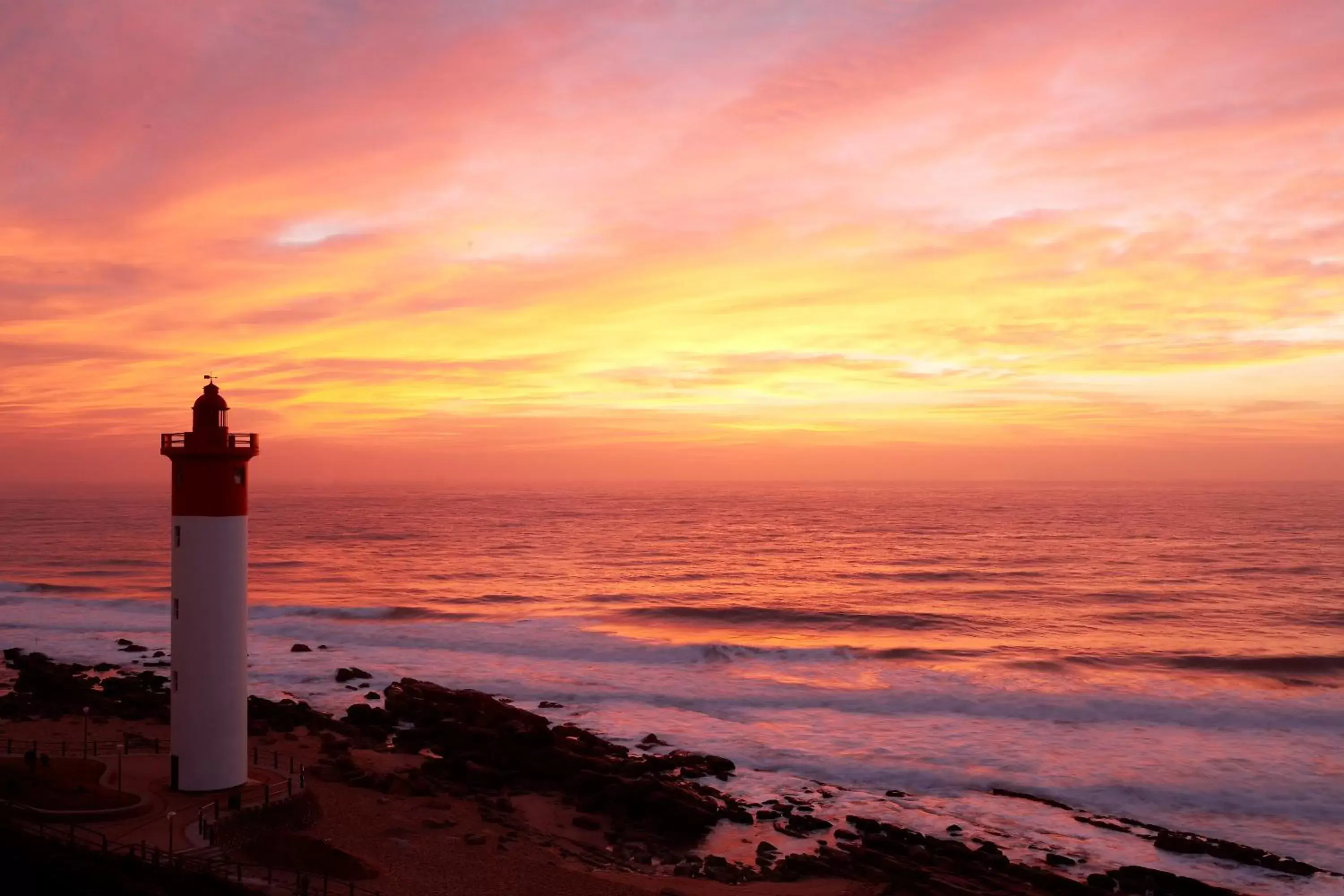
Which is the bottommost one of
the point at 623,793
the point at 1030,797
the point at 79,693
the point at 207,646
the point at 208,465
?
the point at 1030,797

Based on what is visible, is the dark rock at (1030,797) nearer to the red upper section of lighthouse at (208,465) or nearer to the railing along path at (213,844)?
A: the railing along path at (213,844)

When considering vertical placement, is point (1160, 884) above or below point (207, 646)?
below

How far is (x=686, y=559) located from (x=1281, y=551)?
42.1 metres

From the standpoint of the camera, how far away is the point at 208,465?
15031mm

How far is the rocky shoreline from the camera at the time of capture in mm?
16250

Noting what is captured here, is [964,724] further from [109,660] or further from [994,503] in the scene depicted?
[994,503]

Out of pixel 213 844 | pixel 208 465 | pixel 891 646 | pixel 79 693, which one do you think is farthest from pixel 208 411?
pixel 891 646

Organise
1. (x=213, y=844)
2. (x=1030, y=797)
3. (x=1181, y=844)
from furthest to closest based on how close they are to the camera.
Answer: (x=1030, y=797) → (x=1181, y=844) → (x=213, y=844)

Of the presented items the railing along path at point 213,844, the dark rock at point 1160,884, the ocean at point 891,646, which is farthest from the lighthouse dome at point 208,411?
the dark rock at point 1160,884

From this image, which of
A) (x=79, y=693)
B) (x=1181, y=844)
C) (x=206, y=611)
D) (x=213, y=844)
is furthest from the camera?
(x=79, y=693)

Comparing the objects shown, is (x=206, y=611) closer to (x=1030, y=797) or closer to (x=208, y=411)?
(x=208, y=411)

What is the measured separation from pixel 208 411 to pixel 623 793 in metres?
10.7

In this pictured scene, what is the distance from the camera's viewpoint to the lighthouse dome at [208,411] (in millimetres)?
15352

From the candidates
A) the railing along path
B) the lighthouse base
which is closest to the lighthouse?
the lighthouse base
